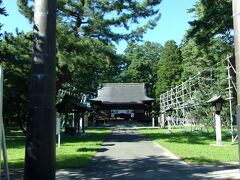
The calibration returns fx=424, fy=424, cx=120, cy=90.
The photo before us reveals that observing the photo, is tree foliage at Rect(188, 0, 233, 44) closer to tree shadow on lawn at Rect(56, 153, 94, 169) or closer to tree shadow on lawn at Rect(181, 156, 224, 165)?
tree shadow on lawn at Rect(181, 156, 224, 165)

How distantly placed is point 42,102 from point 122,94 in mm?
57013

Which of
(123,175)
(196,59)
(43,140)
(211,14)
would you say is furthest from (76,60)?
(196,59)

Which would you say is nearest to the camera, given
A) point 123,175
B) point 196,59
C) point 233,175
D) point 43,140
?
point 43,140

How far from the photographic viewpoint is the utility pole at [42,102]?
6699mm

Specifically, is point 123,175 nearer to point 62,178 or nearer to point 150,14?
point 62,178

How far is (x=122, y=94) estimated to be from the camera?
63.8m

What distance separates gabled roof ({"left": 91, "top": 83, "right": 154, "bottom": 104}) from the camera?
61969 mm

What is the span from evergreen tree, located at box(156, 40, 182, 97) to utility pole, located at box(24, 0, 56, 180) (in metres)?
59.7

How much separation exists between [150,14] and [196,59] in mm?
33017

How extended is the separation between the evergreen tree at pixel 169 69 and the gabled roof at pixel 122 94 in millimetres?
4165

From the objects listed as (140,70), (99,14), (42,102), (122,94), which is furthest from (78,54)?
(140,70)

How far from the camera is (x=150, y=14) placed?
25.6 metres

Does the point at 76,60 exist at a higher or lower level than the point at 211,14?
lower

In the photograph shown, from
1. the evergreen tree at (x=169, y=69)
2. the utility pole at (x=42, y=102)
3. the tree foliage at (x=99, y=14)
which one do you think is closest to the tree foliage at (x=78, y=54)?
the tree foliage at (x=99, y=14)
